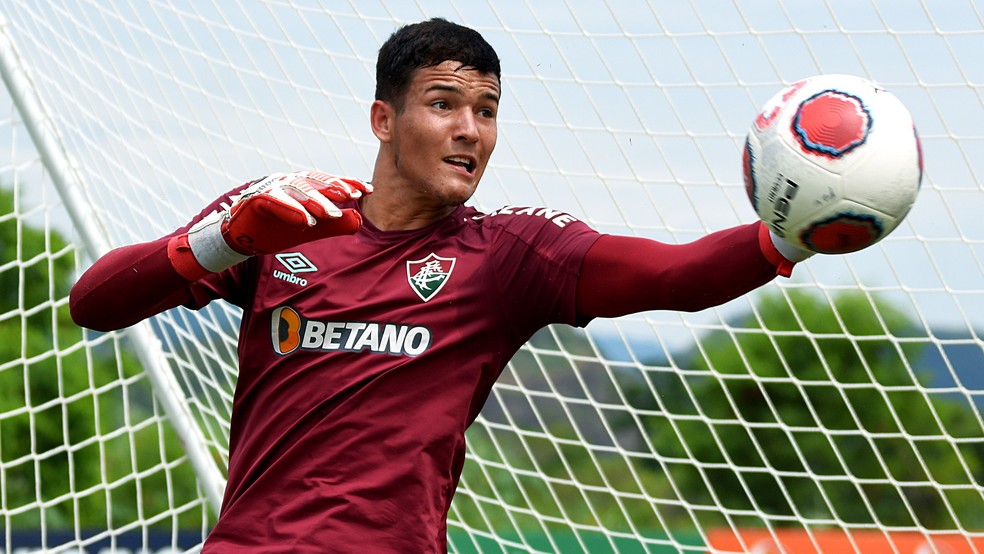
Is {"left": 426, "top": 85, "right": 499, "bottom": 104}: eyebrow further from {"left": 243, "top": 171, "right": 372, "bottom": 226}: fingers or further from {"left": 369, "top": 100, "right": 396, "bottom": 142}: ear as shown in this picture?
{"left": 243, "top": 171, "right": 372, "bottom": 226}: fingers

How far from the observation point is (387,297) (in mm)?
2855

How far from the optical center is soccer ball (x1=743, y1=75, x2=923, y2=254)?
7.52 ft

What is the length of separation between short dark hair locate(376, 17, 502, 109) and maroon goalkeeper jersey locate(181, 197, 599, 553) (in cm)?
34

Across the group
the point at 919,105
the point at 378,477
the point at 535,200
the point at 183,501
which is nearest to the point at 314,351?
the point at 378,477

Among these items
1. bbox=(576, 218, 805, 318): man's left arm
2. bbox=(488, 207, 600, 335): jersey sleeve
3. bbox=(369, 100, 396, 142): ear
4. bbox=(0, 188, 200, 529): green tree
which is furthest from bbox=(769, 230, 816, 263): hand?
bbox=(0, 188, 200, 529): green tree

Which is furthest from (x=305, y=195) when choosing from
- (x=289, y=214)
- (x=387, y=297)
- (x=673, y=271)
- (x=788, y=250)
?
(x=788, y=250)

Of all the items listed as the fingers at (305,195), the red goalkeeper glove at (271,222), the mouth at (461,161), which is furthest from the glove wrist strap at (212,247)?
the mouth at (461,161)

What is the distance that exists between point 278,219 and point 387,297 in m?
0.39

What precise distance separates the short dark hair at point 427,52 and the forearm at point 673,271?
1.83 ft

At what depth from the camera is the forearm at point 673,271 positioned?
244 cm

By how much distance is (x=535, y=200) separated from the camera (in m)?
4.54

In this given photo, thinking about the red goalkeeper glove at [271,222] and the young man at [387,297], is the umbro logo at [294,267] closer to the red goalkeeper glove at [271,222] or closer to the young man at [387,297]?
the young man at [387,297]

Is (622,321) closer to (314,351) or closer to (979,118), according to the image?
(979,118)

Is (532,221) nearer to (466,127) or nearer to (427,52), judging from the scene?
(466,127)
